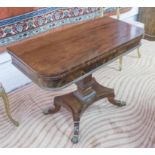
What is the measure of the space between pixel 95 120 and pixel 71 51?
→ 80 centimetres

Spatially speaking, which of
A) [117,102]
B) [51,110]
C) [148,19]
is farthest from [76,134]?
[148,19]

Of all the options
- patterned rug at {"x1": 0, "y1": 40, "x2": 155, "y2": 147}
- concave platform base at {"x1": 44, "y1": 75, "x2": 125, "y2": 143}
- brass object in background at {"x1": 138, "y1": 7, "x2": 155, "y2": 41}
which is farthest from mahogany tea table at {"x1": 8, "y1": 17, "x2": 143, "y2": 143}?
brass object in background at {"x1": 138, "y1": 7, "x2": 155, "y2": 41}

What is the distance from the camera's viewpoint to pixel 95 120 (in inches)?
91.8

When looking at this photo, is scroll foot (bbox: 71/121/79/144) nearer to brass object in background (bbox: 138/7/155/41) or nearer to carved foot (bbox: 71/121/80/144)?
carved foot (bbox: 71/121/80/144)

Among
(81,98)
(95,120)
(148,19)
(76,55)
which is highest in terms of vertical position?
(76,55)

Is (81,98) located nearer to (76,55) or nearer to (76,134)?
(76,134)

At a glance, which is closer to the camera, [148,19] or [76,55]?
[76,55]

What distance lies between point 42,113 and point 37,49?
0.79 m

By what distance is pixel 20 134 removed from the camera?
7.16 ft

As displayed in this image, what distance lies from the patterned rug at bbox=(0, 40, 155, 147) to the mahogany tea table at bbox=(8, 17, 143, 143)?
110 millimetres

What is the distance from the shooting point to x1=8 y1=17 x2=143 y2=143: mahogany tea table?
5.36 ft

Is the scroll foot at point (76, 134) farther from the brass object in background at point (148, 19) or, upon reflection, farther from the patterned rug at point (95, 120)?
the brass object in background at point (148, 19)
